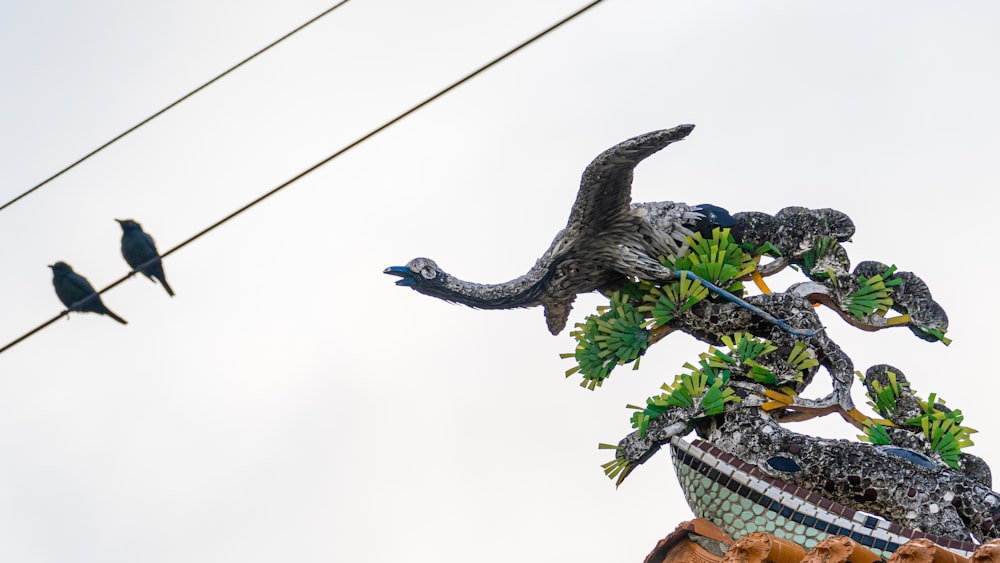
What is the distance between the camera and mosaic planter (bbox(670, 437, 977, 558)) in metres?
8.91

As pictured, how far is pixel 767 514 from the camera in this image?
9258mm

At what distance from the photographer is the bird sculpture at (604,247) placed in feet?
34.8

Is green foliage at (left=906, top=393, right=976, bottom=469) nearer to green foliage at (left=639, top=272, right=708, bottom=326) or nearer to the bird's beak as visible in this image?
green foliage at (left=639, top=272, right=708, bottom=326)

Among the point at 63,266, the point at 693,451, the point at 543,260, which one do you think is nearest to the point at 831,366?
the point at 693,451

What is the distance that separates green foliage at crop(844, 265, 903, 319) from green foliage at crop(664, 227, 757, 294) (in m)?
0.70

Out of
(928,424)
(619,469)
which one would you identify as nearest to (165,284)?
(619,469)

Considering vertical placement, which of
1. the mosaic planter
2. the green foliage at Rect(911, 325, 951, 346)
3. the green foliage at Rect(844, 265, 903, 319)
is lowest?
the mosaic planter

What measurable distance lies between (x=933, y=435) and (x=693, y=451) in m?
1.67

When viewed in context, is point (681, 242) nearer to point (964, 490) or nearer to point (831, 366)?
point (831, 366)

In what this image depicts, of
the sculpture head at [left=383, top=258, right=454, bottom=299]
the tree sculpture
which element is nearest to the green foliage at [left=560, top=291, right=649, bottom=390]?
the tree sculpture

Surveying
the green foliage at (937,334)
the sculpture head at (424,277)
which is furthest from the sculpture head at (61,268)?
the green foliage at (937,334)

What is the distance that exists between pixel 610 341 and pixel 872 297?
177 cm

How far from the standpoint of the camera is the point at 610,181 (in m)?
10.6

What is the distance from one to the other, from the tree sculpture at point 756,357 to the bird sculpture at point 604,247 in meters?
0.01
